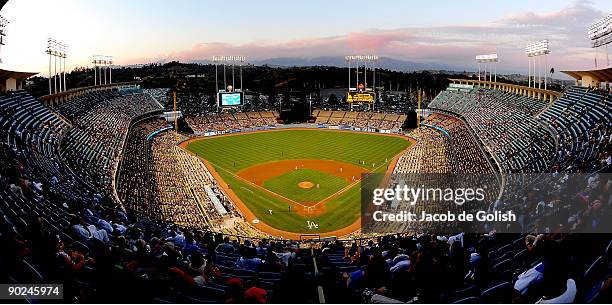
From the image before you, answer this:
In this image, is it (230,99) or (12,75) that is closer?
(12,75)

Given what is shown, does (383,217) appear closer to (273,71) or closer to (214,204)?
(214,204)

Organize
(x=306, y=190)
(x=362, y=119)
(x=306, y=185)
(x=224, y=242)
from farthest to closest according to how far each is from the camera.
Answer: (x=362, y=119)
(x=306, y=185)
(x=306, y=190)
(x=224, y=242)

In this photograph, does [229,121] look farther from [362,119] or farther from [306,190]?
[306,190]

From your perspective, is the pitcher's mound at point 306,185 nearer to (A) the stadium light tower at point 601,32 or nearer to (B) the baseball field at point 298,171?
(B) the baseball field at point 298,171

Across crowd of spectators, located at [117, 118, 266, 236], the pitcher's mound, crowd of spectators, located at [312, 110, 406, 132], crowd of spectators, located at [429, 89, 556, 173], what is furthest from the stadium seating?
crowd of spectators, located at [312, 110, 406, 132]

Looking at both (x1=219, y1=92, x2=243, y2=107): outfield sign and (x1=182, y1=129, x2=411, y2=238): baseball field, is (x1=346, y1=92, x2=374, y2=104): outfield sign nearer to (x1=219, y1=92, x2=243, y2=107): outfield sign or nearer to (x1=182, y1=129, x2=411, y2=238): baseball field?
Result: (x1=182, y1=129, x2=411, y2=238): baseball field

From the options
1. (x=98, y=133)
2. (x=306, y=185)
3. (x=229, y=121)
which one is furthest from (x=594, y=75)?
(x=229, y=121)
